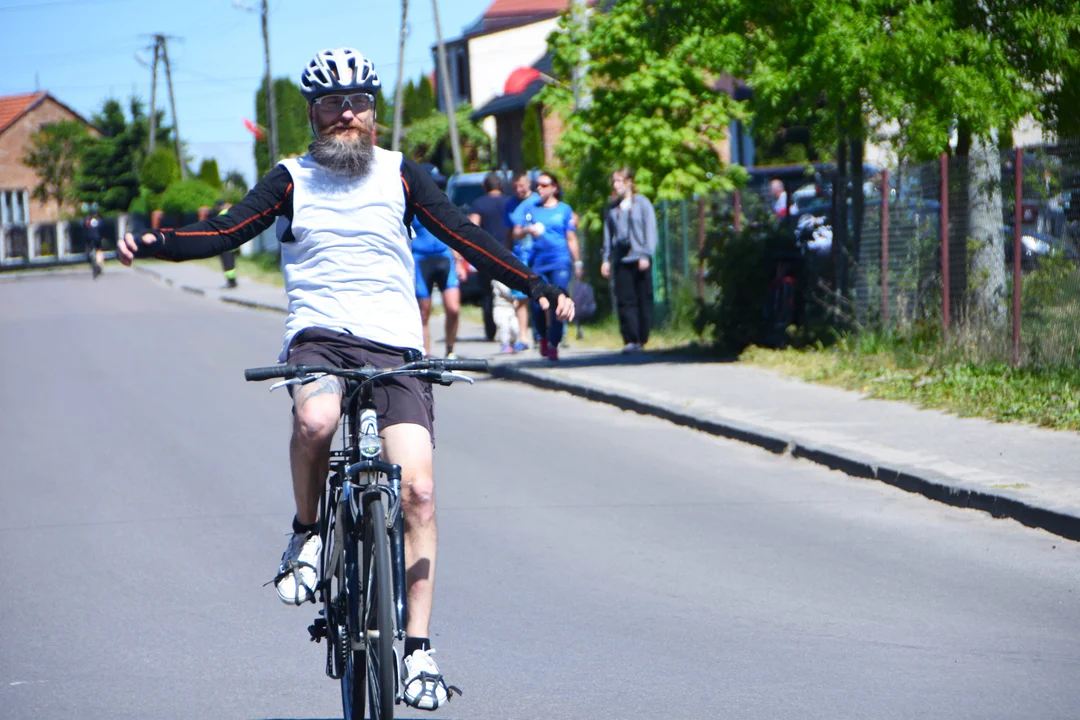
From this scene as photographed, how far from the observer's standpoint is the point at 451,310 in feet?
49.8

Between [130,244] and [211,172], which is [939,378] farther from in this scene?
[211,172]

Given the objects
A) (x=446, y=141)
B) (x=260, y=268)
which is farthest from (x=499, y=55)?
(x=260, y=268)

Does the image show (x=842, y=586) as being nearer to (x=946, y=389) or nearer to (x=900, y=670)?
(x=900, y=670)

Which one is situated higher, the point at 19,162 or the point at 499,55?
the point at 499,55

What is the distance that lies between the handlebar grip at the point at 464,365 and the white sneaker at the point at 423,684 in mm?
823

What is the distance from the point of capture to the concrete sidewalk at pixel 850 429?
8.00 metres

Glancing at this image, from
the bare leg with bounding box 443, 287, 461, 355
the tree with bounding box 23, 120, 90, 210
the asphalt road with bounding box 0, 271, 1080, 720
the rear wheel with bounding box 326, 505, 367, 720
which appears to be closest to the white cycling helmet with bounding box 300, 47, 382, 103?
the rear wheel with bounding box 326, 505, 367, 720

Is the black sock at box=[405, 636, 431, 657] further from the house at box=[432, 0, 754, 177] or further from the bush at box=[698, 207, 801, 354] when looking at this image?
the house at box=[432, 0, 754, 177]

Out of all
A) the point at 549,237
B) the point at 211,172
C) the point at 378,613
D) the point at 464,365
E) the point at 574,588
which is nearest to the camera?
the point at 378,613

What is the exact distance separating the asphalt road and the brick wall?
72.1 m

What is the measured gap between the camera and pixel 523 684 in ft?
16.5

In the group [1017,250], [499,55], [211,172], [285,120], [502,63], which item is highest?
[499,55]

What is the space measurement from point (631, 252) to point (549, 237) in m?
0.89

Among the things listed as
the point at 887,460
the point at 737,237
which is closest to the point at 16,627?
the point at 887,460
